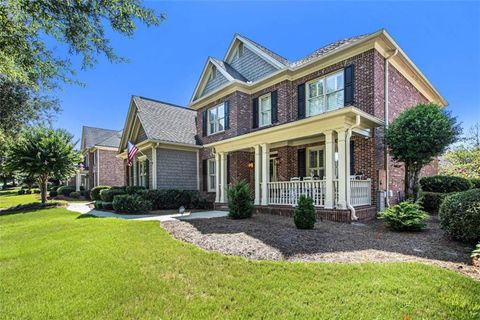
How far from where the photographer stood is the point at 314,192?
31.8ft

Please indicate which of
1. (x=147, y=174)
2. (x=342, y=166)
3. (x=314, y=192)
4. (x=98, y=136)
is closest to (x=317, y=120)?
(x=342, y=166)

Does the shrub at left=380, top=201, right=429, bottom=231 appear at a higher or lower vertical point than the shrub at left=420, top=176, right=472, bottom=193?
lower

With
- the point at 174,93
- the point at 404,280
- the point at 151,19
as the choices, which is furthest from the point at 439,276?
the point at 174,93

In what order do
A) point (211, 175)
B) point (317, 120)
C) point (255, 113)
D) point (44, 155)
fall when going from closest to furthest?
point (317, 120) → point (255, 113) → point (211, 175) → point (44, 155)

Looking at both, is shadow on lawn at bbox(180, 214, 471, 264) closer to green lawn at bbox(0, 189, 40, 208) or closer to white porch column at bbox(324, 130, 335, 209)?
white porch column at bbox(324, 130, 335, 209)

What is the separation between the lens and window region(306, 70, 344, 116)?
1114 cm

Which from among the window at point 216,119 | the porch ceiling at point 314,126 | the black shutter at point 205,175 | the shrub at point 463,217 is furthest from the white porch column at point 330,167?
the black shutter at point 205,175

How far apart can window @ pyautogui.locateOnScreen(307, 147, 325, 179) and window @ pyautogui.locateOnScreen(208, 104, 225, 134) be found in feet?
18.8

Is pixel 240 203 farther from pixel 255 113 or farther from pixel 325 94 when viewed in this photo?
pixel 255 113

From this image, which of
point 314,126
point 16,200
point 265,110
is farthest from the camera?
point 16,200

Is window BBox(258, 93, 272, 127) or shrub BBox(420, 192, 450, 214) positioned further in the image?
window BBox(258, 93, 272, 127)

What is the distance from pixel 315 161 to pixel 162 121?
10370 mm

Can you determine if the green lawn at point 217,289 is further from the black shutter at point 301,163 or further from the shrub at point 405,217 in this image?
the black shutter at point 301,163

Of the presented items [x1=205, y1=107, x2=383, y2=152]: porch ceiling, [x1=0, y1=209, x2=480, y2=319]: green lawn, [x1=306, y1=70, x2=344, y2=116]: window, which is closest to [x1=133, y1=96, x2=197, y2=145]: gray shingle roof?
[x1=205, y1=107, x2=383, y2=152]: porch ceiling
